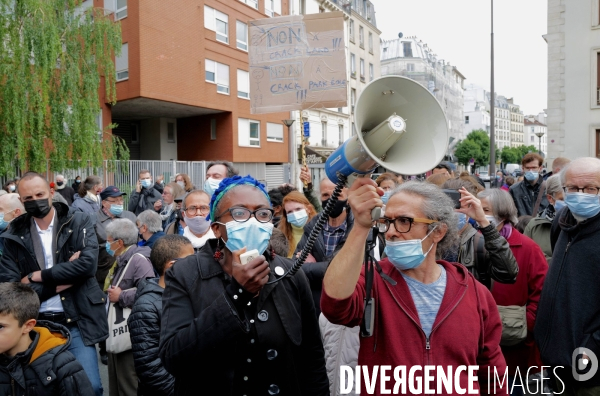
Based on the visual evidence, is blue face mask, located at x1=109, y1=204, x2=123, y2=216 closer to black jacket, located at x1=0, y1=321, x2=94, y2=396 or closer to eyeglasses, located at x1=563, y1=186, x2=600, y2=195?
black jacket, located at x1=0, y1=321, x2=94, y2=396

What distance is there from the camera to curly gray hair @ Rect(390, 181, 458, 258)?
95.7 inches

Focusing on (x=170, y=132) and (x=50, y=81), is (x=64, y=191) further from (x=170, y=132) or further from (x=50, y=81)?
(x=170, y=132)

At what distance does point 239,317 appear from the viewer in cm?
194

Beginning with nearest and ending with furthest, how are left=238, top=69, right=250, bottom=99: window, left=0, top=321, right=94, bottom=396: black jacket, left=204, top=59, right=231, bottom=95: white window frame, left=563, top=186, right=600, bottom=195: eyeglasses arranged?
1. left=0, top=321, right=94, bottom=396: black jacket
2. left=563, top=186, right=600, bottom=195: eyeglasses
3. left=204, top=59, right=231, bottom=95: white window frame
4. left=238, top=69, right=250, bottom=99: window

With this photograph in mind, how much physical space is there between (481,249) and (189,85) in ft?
69.8

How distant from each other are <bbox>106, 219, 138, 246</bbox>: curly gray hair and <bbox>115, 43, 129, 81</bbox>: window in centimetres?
1816

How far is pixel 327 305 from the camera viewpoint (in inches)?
77.3

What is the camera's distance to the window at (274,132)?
2841 cm

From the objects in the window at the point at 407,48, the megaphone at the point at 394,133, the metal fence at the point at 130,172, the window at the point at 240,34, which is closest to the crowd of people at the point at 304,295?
the megaphone at the point at 394,133

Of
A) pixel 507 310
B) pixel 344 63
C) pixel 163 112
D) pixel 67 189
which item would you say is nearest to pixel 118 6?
pixel 163 112

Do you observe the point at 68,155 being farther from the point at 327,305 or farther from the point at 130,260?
the point at 327,305

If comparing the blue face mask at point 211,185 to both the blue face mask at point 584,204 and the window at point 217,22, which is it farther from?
the window at point 217,22

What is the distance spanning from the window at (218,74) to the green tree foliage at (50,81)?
8.03 metres

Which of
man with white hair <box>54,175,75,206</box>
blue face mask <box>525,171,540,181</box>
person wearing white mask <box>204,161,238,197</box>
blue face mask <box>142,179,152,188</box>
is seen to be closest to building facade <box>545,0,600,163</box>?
blue face mask <box>525,171,540,181</box>
